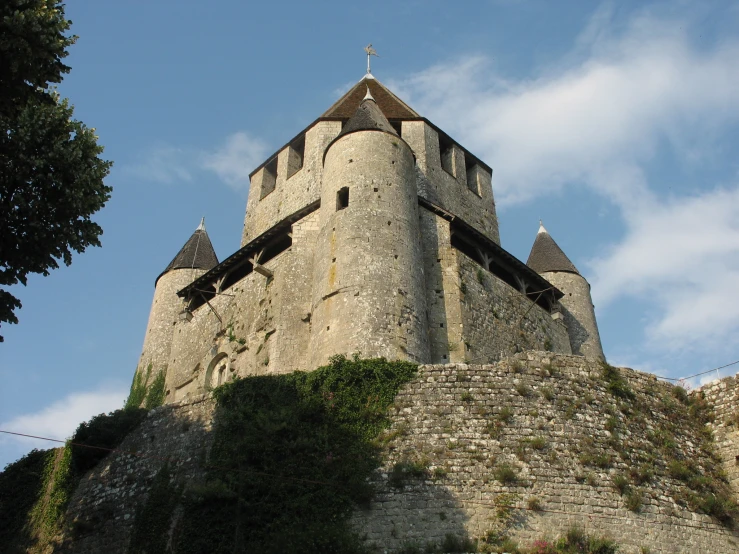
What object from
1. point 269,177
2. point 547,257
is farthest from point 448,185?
point 269,177

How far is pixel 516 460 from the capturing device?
1319 centimetres

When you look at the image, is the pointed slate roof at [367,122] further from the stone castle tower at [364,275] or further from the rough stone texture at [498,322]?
the rough stone texture at [498,322]

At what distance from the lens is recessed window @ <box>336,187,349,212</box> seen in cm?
2030

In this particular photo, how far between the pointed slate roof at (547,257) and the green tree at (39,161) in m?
19.3

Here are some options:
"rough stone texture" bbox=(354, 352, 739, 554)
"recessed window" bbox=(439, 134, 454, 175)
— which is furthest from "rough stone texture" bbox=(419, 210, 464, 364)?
"recessed window" bbox=(439, 134, 454, 175)

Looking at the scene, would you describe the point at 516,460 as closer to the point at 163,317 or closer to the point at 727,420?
the point at 727,420

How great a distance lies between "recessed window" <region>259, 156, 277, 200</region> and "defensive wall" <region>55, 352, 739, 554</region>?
13919 millimetres

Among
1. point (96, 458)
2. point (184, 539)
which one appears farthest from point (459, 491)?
point (96, 458)

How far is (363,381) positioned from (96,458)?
6.62 m

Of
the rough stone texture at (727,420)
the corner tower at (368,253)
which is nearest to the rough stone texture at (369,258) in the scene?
the corner tower at (368,253)

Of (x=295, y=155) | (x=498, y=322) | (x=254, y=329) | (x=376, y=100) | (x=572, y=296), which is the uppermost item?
(x=376, y=100)

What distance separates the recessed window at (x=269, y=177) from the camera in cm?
2878

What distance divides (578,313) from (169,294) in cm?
1493

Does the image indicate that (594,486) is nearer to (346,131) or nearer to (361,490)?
(361,490)
